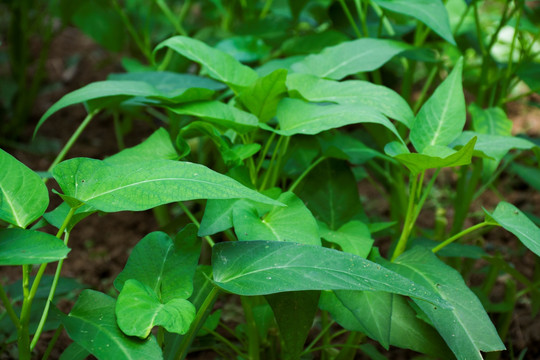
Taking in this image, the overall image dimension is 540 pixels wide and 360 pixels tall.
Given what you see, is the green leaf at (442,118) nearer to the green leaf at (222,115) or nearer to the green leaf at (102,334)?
the green leaf at (222,115)

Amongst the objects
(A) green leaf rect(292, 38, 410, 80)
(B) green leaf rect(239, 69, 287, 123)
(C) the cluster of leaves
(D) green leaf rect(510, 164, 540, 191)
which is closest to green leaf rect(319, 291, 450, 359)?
(C) the cluster of leaves

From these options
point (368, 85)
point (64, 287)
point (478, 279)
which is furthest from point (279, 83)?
point (478, 279)

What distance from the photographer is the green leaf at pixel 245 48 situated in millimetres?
1321

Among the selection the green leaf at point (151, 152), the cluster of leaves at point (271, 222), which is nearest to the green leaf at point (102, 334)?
the cluster of leaves at point (271, 222)

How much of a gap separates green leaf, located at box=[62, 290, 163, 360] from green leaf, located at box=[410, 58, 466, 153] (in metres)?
0.52

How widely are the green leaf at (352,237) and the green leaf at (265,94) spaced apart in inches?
8.8

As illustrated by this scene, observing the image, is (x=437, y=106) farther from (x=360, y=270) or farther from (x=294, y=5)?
(x=294, y=5)

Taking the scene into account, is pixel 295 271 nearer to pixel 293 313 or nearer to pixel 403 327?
pixel 293 313

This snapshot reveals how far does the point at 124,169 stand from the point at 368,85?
1.51ft

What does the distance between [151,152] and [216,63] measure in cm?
20

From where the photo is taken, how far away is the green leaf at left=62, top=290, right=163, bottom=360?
2.05 ft

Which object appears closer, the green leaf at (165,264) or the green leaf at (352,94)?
the green leaf at (165,264)

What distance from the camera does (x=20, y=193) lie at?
0.70 metres

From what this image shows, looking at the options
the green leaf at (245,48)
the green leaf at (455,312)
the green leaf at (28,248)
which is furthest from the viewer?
the green leaf at (245,48)
